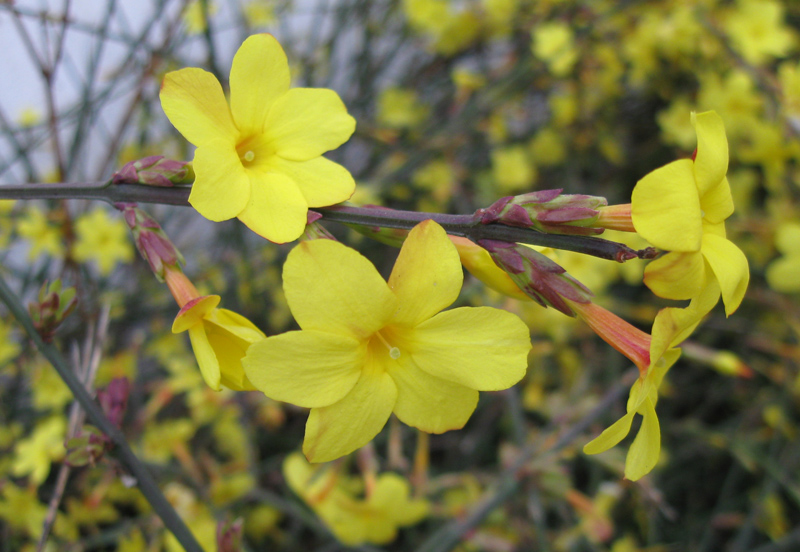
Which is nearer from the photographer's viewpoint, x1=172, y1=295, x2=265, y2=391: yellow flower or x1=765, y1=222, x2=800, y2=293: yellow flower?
x1=172, y1=295, x2=265, y2=391: yellow flower

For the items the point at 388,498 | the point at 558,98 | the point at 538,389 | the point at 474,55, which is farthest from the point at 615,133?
the point at 388,498

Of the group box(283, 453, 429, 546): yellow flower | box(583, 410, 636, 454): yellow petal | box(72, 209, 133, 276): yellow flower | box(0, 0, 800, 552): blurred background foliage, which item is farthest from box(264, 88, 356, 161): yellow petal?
box(72, 209, 133, 276): yellow flower

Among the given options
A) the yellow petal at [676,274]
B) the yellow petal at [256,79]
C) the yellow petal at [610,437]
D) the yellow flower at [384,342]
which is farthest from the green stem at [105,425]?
the yellow petal at [676,274]

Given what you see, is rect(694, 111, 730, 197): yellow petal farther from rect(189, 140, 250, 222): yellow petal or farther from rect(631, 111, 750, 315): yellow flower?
rect(189, 140, 250, 222): yellow petal

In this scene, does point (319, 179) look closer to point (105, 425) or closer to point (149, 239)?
point (149, 239)

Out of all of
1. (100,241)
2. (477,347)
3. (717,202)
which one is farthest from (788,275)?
(100,241)

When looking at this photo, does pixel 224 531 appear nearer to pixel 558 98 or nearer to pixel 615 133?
pixel 558 98
